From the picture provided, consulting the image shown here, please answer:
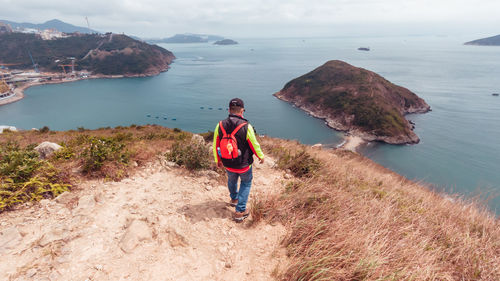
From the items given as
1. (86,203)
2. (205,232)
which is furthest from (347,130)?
(86,203)

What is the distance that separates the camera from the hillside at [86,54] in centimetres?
15462

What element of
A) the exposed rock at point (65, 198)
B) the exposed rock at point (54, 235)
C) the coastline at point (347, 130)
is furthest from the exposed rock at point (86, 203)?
the coastline at point (347, 130)

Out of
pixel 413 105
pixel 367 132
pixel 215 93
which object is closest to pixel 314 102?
pixel 367 132

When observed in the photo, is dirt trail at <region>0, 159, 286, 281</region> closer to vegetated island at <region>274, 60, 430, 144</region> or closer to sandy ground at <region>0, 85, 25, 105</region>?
vegetated island at <region>274, 60, 430, 144</region>

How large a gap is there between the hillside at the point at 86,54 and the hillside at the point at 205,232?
6875 inches

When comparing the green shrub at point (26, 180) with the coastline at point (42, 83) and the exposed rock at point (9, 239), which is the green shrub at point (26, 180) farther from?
the coastline at point (42, 83)

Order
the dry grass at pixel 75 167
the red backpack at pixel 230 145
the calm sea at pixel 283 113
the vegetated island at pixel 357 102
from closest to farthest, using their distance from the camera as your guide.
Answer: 1. the red backpack at pixel 230 145
2. the dry grass at pixel 75 167
3. the calm sea at pixel 283 113
4. the vegetated island at pixel 357 102

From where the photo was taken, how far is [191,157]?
6.68 meters

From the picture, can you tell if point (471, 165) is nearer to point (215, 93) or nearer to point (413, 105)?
point (413, 105)

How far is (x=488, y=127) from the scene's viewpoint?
73188 mm

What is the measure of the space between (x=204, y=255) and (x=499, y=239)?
6.18m

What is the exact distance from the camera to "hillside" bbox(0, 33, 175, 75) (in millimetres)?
154625

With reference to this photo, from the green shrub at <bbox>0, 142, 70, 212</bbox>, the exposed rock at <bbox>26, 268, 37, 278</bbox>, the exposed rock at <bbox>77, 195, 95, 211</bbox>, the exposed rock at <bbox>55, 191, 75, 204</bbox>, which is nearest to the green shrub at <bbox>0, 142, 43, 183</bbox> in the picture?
the green shrub at <bbox>0, 142, 70, 212</bbox>

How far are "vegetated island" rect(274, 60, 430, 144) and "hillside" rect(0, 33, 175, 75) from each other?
384ft
